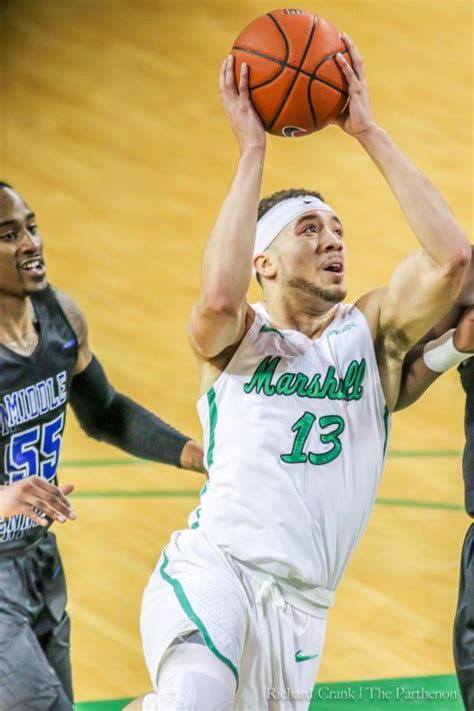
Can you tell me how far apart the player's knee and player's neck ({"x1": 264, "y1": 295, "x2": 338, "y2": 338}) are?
115 centimetres

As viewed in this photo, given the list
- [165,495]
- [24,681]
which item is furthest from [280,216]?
[165,495]

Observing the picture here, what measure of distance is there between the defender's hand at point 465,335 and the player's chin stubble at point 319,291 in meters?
0.43

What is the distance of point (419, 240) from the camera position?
3418mm

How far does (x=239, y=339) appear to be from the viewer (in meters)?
3.68

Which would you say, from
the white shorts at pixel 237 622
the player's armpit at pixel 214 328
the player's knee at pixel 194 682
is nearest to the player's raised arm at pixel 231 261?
the player's armpit at pixel 214 328

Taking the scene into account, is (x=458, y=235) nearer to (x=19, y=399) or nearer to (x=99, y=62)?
(x=19, y=399)

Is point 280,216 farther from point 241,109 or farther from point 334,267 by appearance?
point 241,109

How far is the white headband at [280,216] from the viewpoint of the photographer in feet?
12.9

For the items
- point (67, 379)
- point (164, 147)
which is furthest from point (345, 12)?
point (67, 379)

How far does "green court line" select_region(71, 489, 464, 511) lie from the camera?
7.14 metres

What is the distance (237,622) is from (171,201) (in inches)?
Answer: 211

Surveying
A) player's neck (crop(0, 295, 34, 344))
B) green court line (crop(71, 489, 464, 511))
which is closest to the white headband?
player's neck (crop(0, 295, 34, 344))

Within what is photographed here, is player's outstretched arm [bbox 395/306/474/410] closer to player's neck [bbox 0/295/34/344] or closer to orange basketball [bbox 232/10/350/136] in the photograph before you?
orange basketball [bbox 232/10/350/136]

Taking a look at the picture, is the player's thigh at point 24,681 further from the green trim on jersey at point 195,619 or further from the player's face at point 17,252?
the player's face at point 17,252
